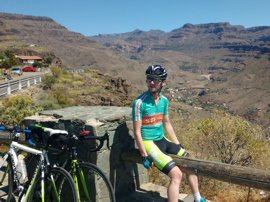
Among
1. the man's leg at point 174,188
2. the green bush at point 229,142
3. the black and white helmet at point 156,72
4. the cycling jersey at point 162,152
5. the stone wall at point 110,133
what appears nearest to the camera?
the man's leg at point 174,188

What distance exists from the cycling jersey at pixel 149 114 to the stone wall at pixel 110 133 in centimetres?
49

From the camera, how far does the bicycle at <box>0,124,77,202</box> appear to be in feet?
15.4

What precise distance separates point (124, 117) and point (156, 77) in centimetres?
80

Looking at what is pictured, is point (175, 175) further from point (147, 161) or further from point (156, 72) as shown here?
point (156, 72)

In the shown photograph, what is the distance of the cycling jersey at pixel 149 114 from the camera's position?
511 centimetres

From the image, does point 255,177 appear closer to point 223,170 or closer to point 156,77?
point 223,170

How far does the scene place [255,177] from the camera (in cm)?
468

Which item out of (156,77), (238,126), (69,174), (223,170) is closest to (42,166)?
(69,174)

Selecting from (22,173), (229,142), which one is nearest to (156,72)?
(22,173)

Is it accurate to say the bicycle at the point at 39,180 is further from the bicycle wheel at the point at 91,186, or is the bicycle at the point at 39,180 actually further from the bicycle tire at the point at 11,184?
the bicycle wheel at the point at 91,186

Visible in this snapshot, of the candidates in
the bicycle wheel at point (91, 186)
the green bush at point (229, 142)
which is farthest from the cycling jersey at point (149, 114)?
the green bush at point (229, 142)

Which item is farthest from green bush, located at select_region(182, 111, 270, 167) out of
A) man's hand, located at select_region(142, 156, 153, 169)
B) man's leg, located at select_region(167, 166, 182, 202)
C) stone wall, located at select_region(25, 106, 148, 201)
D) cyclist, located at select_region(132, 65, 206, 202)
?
man's leg, located at select_region(167, 166, 182, 202)

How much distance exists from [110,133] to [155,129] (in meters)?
0.61

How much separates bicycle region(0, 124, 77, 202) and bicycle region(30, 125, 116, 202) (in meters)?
0.13
